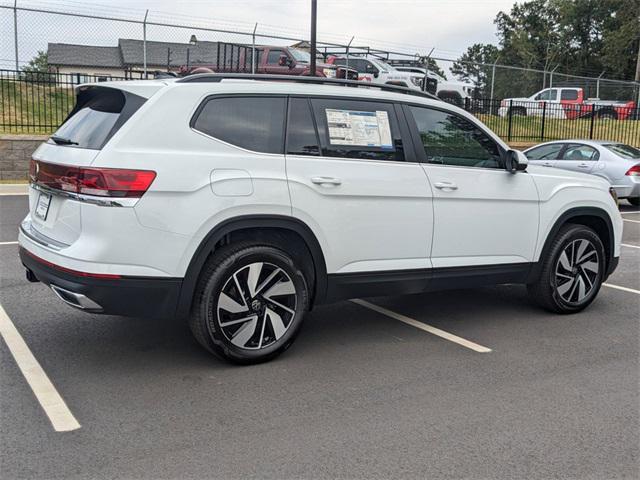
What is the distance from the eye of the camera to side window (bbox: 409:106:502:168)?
514 cm

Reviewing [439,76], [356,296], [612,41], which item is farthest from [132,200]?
[612,41]

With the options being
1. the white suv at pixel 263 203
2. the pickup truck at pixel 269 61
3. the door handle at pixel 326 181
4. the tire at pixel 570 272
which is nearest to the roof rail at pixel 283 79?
the white suv at pixel 263 203

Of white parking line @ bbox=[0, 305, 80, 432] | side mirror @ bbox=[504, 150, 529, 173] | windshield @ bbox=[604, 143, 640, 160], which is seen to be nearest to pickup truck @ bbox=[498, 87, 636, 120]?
windshield @ bbox=[604, 143, 640, 160]

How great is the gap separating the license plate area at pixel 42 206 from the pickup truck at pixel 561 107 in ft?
66.6

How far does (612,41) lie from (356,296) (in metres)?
67.3

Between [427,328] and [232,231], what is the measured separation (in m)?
2.01

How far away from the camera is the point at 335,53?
77.7 feet

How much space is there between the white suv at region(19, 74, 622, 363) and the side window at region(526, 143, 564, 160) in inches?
369

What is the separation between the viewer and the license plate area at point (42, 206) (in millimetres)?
4336

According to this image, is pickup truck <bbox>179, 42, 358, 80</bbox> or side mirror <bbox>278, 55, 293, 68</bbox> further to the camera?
side mirror <bbox>278, 55, 293, 68</bbox>

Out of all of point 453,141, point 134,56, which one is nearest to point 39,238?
point 453,141

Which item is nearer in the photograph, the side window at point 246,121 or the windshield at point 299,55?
the side window at point 246,121

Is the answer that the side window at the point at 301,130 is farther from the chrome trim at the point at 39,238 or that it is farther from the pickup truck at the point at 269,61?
the pickup truck at the point at 269,61

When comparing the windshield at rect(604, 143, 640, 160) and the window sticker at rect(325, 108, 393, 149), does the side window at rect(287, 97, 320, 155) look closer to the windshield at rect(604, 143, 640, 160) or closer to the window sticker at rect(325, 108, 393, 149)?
the window sticker at rect(325, 108, 393, 149)
